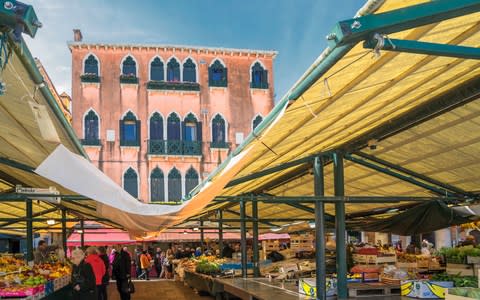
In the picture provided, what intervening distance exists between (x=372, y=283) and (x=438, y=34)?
594 cm

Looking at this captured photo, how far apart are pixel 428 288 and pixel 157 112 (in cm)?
2312

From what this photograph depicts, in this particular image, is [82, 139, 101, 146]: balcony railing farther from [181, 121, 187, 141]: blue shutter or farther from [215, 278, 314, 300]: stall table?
[215, 278, 314, 300]: stall table

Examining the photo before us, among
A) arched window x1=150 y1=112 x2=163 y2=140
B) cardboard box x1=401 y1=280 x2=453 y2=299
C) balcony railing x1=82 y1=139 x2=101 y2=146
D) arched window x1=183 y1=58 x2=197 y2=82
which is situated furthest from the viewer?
arched window x1=183 y1=58 x2=197 y2=82

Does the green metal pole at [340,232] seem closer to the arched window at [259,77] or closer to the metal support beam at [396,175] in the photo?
the metal support beam at [396,175]

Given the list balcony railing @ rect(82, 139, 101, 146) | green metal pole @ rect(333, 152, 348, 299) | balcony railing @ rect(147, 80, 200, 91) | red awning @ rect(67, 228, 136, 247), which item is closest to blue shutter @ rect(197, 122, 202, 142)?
balcony railing @ rect(147, 80, 200, 91)

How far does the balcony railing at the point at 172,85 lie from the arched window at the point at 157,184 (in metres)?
3.95

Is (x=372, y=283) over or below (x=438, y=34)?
below

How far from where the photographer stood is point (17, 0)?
8.32 ft

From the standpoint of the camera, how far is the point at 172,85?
29.8 meters

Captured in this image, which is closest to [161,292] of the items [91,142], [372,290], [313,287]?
[313,287]

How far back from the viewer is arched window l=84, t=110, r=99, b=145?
28.9 meters

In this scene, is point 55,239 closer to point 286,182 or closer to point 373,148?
point 286,182

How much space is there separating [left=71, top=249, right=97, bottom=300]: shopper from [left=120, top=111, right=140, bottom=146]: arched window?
20317mm

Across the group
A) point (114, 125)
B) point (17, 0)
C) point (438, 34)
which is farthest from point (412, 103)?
point (114, 125)
